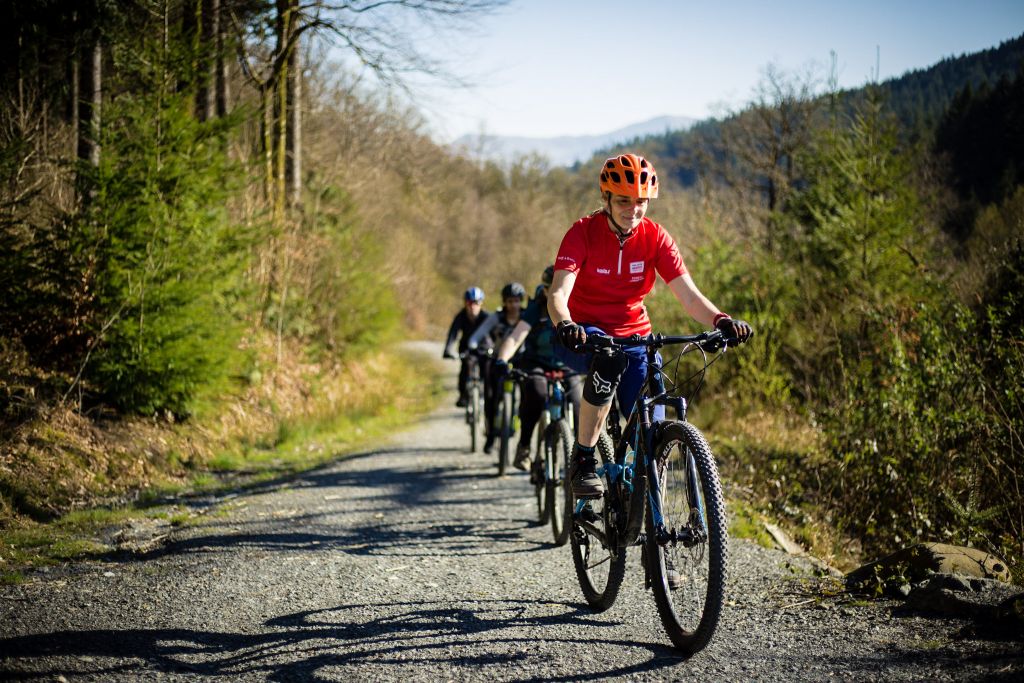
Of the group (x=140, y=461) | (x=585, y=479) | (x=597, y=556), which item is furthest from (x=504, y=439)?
(x=585, y=479)

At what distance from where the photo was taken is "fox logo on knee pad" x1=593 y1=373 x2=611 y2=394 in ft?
13.1

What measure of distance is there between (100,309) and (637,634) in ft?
23.2

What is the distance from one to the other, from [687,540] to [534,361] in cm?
411

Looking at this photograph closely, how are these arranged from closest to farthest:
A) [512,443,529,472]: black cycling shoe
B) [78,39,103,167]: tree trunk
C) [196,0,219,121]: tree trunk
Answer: [512,443,529,472]: black cycling shoe → [78,39,103,167]: tree trunk → [196,0,219,121]: tree trunk

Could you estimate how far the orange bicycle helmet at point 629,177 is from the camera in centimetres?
409

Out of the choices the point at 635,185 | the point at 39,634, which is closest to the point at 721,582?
the point at 635,185

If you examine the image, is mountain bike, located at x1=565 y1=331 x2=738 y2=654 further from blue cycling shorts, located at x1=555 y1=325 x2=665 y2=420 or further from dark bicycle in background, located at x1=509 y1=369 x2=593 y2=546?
dark bicycle in background, located at x1=509 y1=369 x2=593 y2=546

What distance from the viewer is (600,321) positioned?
14.3 feet

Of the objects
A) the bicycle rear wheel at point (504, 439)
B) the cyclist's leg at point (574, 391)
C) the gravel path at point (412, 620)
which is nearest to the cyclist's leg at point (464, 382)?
the bicycle rear wheel at point (504, 439)

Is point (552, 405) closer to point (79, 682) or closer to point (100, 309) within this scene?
point (79, 682)

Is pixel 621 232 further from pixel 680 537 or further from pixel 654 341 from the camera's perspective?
pixel 680 537

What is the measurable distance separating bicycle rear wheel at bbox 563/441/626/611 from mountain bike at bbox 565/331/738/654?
11 millimetres

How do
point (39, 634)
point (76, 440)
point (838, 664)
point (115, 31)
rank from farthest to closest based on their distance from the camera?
point (115, 31), point (76, 440), point (39, 634), point (838, 664)

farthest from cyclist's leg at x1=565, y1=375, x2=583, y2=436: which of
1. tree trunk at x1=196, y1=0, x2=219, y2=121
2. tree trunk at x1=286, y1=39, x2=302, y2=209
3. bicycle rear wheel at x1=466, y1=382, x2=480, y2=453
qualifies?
tree trunk at x1=286, y1=39, x2=302, y2=209
